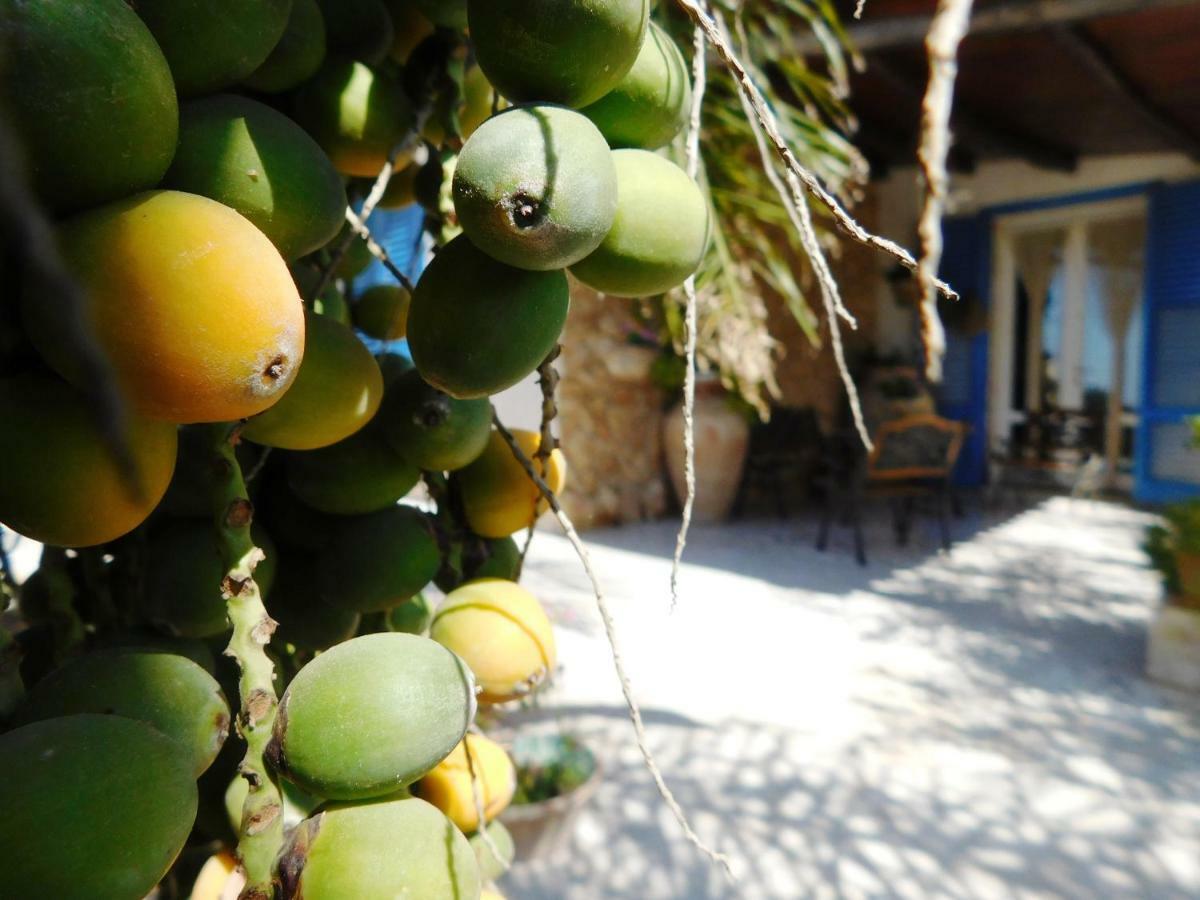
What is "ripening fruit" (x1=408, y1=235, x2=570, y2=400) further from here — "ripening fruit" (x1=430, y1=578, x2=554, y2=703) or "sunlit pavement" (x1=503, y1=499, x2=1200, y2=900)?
"sunlit pavement" (x1=503, y1=499, x2=1200, y2=900)

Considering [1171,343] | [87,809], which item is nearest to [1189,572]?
[1171,343]

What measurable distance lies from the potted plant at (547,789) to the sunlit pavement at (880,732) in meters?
0.08

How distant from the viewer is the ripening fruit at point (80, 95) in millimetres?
329

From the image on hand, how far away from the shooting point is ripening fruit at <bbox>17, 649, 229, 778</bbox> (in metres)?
0.41

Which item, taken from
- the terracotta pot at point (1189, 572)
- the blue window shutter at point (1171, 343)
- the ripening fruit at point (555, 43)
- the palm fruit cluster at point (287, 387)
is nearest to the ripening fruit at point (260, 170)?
the palm fruit cluster at point (287, 387)

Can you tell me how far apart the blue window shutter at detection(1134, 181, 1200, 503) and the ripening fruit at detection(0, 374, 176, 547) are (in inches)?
303

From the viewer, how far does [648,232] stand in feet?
1.64

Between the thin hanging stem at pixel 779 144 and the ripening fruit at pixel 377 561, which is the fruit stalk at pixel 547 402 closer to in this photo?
the ripening fruit at pixel 377 561

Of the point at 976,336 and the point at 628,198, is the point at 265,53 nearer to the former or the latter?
the point at 628,198

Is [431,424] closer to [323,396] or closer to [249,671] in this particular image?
[323,396]

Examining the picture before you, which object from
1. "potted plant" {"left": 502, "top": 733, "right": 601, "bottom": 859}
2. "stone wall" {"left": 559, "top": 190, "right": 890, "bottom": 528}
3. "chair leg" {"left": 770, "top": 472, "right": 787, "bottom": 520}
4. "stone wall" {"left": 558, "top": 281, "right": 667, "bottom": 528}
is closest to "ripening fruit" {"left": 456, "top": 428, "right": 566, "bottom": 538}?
"potted plant" {"left": 502, "top": 733, "right": 601, "bottom": 859}

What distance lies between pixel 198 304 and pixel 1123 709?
4084 millimetres

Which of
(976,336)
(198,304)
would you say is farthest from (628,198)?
(976,336)

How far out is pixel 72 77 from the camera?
0.34 meters
